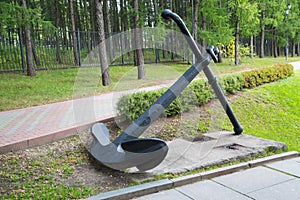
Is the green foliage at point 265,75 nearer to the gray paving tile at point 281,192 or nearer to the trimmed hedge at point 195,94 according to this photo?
the trimmed hedge at point 195,94

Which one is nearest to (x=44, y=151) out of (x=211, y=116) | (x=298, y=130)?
(x=211, y=116)

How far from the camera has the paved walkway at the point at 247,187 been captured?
3.23m

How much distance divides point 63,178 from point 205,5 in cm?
1413

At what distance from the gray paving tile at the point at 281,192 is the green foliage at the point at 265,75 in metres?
6.08

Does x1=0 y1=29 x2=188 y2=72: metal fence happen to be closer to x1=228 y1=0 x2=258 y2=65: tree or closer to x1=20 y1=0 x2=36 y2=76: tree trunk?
x1=20 y1=0 x2=36 y2=76: tree trunk

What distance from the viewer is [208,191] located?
338 centimetres

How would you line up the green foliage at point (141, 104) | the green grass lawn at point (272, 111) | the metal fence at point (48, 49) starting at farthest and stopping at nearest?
the metal fence at point (48, 49) < the green grass lawn at point (272, 111) < the green foliage at point (141, 104)

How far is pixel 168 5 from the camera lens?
23.2m

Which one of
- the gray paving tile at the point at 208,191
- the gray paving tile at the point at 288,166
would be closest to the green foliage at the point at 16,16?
the gray paving tile at the point at 208,191

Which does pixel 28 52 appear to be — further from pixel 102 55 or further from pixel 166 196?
pixel 166 196

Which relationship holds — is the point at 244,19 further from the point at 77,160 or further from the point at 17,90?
the point at 77,160

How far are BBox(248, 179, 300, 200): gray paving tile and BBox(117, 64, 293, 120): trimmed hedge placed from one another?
2.62 m

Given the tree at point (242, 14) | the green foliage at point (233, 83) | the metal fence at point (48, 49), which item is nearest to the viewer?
the green foliage at point (233, 83)

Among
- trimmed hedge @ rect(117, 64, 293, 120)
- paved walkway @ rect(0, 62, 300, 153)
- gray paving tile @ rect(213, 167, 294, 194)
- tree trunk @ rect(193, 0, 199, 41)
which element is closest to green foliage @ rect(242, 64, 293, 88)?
trimmed hedge @ rect(117, 64, 293, 120)
